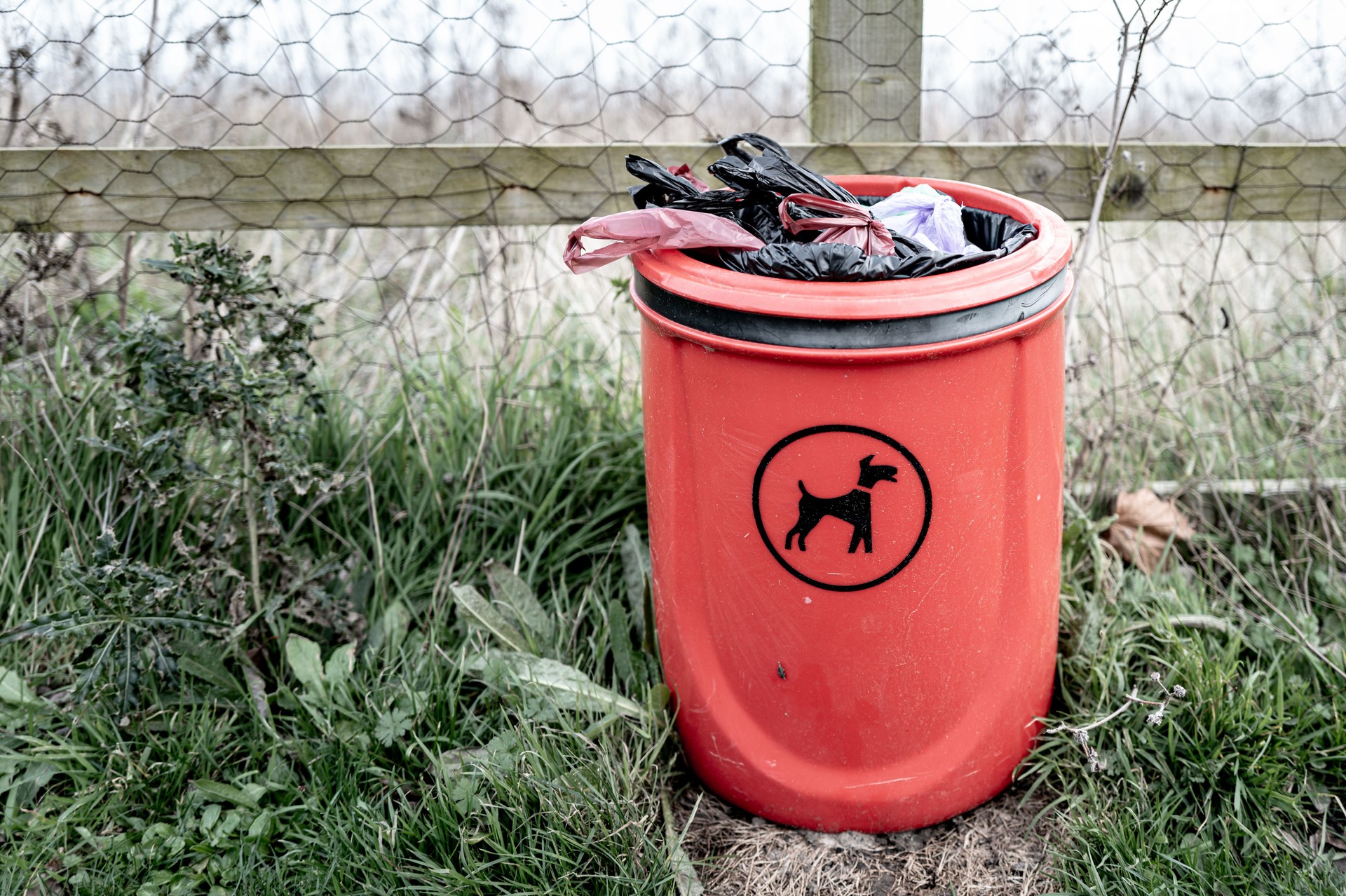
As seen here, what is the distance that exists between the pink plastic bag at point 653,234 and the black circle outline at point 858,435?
31 cm

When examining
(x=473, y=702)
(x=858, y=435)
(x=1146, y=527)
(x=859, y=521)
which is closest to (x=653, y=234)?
(x=858, y=435)

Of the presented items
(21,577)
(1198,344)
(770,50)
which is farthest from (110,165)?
(1198,344)

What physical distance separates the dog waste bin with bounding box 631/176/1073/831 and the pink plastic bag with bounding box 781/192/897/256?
0.48ft

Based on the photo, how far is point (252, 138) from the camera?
3410 mm

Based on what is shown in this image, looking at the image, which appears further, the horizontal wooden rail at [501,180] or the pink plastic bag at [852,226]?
the horizontal wooden rail at [501,180]

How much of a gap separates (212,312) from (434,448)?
62 centimetres

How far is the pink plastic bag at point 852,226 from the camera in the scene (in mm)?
1504

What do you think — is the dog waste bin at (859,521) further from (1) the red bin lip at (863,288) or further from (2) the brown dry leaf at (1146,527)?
(2) the brown dry leaf at (1146,527)

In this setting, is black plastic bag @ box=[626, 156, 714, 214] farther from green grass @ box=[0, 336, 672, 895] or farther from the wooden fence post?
green grass @ box=[0, 336, 672, 895]

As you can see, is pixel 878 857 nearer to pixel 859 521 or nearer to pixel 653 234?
pixel 859 521

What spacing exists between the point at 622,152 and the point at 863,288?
98cm

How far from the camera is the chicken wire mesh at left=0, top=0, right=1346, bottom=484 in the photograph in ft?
6.92

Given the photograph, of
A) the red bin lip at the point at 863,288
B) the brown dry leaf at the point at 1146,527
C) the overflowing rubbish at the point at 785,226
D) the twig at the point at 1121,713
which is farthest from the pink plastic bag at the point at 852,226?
the brown dry leaf at the point at 1146,527

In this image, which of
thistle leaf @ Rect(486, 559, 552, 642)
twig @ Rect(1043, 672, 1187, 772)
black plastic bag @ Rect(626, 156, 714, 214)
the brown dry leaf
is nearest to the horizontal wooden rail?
black plastic bag @ Rect(626, 156, 714, 214)
